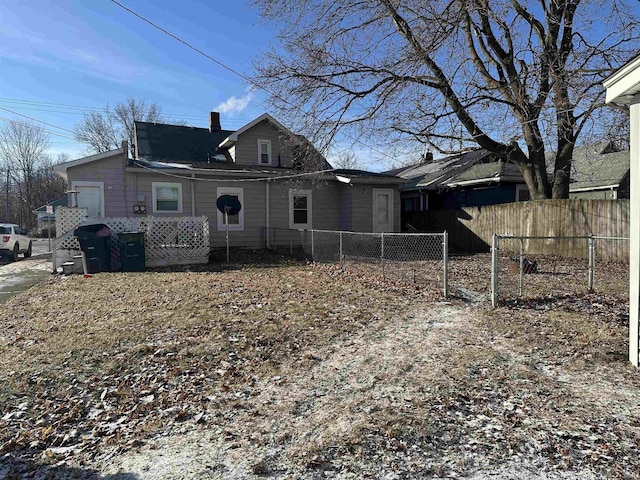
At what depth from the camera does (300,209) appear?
53.9 ft

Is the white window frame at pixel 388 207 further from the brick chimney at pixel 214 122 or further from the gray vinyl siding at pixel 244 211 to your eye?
the brick chimney at pixel 214 122

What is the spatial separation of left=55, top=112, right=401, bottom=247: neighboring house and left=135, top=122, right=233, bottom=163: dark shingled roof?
0.07 meters

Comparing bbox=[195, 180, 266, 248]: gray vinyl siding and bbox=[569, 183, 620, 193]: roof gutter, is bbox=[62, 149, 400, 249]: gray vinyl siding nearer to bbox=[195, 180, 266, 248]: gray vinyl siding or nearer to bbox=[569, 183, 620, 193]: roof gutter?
bbox=[195, 180, 266, 248]: gray vinyl siding

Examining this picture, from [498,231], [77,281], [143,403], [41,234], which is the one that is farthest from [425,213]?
[41,234]

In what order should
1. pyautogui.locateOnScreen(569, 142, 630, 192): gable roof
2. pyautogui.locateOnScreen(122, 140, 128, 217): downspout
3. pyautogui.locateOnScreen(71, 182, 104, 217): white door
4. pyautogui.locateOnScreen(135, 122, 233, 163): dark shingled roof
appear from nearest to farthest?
pyautogui.locateOnScreen(71, 182, 104, 217): white door < pyautogui.locateOnScreen(122, 140, 128, 217): downspout < pyautogui.locateOnScreen(135, 122, 233, 163): dark shingled roof < pyautogui.locateOnScreen(569, 142, 630, 192): gable roof

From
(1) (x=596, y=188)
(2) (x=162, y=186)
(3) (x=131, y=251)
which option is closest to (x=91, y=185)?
(2) (x=162, y=186)

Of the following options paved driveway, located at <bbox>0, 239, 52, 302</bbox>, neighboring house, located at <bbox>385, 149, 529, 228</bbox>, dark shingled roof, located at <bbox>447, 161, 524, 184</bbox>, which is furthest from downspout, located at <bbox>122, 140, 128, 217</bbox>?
dark shingled roof, located at <bbox>447, 161, 524, 184</bbox>

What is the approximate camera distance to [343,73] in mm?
13195

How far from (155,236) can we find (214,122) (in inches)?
442

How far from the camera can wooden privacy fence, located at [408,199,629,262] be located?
1166cm

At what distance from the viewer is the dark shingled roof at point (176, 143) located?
18.3m

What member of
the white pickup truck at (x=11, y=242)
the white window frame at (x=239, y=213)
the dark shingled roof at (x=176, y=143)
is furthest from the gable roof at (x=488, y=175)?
the white pickup truck at (x=11, y=242)

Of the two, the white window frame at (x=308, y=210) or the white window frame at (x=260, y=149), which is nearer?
the white window frame at (x=308, y=210)

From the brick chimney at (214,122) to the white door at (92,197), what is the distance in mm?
9324
